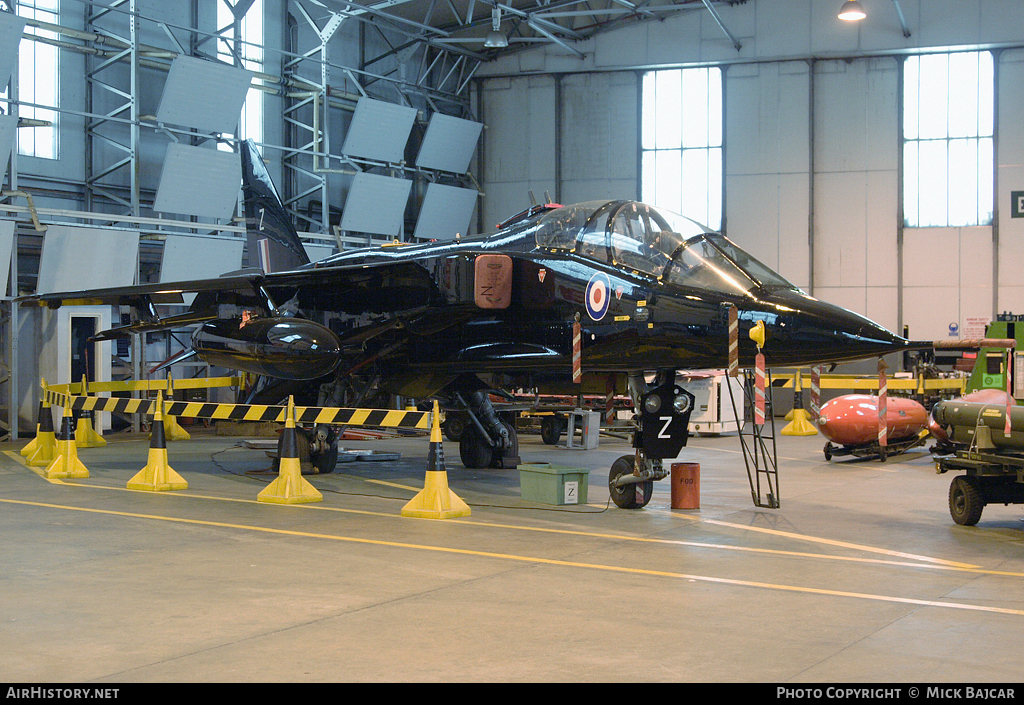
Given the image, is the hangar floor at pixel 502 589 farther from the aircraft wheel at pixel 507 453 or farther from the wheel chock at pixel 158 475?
the aircraft wheel at pixel 507 453

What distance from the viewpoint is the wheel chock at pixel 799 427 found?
20.6 m

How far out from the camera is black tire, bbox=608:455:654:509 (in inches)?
382

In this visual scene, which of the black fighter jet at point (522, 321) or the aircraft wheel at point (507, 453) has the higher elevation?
the black fighter jet at point (522, 321)

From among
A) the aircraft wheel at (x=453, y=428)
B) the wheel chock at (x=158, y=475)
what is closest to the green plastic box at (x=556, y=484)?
the wheel chock at (x=158, y=475)

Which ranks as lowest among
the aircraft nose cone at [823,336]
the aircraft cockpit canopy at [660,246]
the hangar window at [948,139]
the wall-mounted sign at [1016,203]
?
the aircraft nose cone at [823,336]

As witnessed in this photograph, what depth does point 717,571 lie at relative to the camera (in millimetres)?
6738

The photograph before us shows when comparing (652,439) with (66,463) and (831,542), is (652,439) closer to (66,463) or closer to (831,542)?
(831,542)

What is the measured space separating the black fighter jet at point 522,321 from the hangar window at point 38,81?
792 centimetres

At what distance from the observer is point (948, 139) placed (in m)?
26.9

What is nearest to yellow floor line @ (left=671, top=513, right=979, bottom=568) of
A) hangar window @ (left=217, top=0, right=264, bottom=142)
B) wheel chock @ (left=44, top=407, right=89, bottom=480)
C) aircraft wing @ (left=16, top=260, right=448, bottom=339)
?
aircraft wing @ (left=16, top=260, right=448, bottom=339)

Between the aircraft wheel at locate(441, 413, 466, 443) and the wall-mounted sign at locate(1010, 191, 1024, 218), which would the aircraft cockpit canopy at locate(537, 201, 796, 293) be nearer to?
the aircraft wheel at locate(441, 413, 466, 443)

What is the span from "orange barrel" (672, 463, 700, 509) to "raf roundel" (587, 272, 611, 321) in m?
1.68

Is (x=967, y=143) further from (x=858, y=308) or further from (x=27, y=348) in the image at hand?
(x=27, y=348)

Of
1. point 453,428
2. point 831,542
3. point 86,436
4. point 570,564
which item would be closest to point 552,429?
point 453,428
